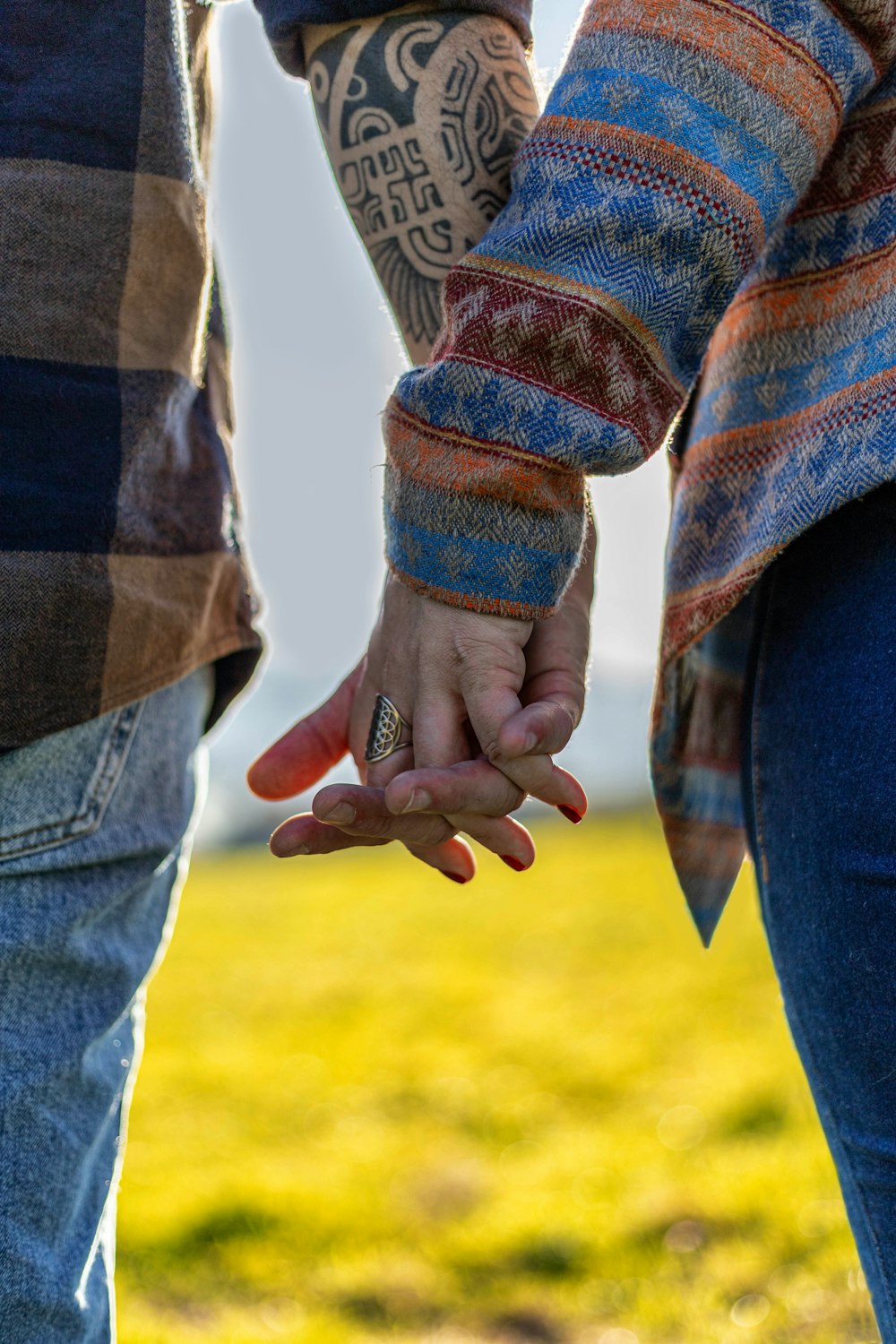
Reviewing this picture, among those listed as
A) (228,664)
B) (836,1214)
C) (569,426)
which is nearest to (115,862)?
(228,664)

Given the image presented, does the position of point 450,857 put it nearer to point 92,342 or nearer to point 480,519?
point 480,519

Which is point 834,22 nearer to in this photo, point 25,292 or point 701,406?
point 701,406

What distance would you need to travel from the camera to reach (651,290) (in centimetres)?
97

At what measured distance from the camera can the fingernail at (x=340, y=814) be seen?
1.00 m

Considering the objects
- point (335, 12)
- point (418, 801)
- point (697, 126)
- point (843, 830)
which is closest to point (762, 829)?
point (843, 830)

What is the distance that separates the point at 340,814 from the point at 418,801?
7 cm

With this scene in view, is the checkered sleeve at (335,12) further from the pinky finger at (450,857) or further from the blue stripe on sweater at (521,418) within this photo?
the pinky finger at (450,857)

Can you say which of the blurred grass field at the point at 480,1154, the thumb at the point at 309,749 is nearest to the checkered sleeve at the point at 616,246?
the thumb at the point at 309,749

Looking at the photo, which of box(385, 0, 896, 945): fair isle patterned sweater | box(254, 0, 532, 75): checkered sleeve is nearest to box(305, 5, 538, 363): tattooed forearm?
box(254, 0, 532, 75): checkered sleeve

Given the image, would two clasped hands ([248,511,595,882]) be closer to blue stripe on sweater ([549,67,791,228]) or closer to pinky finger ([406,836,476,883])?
pinky finger ([406,836,476,883])

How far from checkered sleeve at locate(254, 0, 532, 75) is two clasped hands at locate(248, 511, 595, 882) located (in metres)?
0.60

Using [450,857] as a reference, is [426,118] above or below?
above

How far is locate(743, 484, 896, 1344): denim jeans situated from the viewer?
1.00 metres

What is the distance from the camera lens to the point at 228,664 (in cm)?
149
